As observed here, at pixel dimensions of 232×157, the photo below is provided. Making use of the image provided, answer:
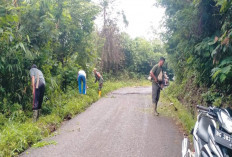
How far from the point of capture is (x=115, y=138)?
5652 millimetres

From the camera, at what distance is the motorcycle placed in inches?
90.6

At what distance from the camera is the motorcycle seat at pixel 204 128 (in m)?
2.69

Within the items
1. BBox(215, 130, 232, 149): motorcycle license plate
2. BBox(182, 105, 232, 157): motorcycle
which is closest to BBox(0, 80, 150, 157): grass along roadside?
BBox(182, 105, 232, 157): motorcycle


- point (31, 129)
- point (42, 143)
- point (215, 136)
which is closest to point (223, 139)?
point (215, 136)

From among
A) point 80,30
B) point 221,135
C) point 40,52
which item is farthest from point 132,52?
point 221,135

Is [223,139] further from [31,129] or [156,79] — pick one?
[156,79]

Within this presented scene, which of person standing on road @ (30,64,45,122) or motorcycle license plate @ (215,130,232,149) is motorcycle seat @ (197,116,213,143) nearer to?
motorcycle license plate @ (215,130,232,149)

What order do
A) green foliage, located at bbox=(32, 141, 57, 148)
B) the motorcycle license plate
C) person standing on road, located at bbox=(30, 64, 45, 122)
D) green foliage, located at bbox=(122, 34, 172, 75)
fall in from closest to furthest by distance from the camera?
A: 1. the motorcycle license plate
2. green foliage, located at bbox=(32, 141, 57, 148)
3. person standing on road, located at bbox=(30, 64, 45, 122)
4. green foliage, located at bbox=(122, 34, 172, 75)

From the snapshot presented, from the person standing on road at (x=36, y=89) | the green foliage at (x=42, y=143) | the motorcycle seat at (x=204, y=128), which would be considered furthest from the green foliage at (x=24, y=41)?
the motorcycle seat at (x=204, y=128)

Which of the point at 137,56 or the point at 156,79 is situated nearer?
the point at 156,79

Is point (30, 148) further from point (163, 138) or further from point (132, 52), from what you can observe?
point (132, 52)

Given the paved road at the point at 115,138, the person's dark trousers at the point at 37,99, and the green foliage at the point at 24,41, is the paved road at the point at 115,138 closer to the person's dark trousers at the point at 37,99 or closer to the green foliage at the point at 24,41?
the person's dark trousers at the point at 37,99

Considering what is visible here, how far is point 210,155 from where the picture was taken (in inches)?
91.5

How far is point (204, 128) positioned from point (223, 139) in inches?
22.9
